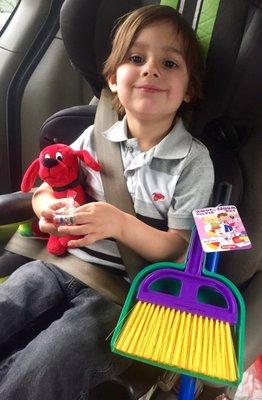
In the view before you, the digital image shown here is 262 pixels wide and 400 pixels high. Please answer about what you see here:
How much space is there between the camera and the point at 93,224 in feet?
2.74

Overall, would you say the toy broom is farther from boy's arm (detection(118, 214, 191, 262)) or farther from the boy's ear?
the boy's ear

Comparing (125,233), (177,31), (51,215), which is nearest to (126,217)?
(125,233)

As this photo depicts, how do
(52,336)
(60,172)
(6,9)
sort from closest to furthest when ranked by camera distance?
(52,336) → (60,172) → (6,9)

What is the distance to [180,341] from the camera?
0.73 m

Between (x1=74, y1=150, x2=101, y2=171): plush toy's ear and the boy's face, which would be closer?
the boy's face

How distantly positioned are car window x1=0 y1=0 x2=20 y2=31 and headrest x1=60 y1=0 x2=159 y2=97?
0.73m

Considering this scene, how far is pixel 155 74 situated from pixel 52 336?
581 mm

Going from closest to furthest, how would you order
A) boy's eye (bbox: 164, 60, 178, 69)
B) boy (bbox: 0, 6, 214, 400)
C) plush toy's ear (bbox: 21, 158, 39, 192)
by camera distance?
boy (bbox: 0, 6, 214, 400), boy's eye (bbox: 164, 60, 178, 69), plush toy's ear (bbox: 21, 158, 39, 192)

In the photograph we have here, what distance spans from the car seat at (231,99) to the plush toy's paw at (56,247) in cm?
11

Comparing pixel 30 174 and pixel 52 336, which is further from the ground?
pixel 30 174

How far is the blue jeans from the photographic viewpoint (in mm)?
777

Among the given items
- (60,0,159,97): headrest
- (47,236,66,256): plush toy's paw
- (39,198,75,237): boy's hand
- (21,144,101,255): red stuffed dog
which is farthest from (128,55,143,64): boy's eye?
(47,236,66,256): plush toy's paw

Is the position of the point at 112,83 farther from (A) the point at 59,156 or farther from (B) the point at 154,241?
(B) the point at 154,241

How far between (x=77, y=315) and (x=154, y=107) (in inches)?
18.8
